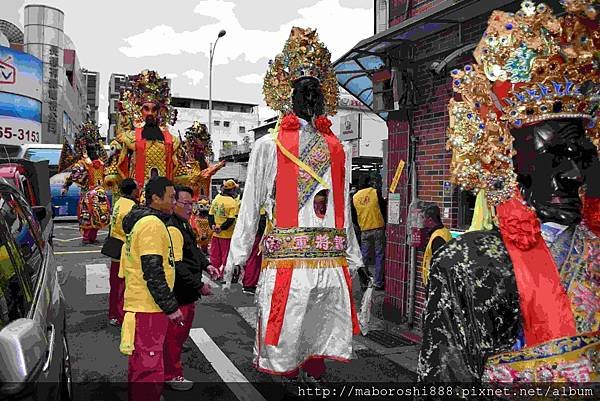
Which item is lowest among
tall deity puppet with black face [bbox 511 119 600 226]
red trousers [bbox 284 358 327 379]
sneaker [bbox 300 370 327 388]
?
sneaker [bbox 300 370 327 388]

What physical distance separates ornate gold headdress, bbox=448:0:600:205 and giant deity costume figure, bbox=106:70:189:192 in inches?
185

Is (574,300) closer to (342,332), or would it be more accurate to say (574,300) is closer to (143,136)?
(342,332)

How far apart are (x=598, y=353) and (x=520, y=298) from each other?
29 cm

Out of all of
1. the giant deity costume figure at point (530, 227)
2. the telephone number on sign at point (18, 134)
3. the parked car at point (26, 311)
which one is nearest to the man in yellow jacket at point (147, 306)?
the parked car at point (26, 311)

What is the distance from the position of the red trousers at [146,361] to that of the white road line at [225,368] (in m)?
0.90

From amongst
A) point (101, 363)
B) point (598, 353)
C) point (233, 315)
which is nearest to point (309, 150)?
point (598, 353)

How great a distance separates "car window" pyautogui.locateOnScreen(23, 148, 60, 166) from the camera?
20.6 m

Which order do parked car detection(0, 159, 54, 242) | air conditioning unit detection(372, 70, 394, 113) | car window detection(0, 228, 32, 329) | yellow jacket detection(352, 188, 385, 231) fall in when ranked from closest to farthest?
1. car window detection(0, 228, 32, 329)
2. air conditioning unit detection(372, 70, 394, 113)
3. parked car detection(0, 159, 54, 242)
4. yellow jacket detection(352, 188, 385, 231)

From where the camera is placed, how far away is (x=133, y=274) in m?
3.57

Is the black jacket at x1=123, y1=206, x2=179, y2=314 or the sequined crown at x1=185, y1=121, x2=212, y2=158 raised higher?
the sequined crown at x1=185, y1=121, x2=212, y2=158

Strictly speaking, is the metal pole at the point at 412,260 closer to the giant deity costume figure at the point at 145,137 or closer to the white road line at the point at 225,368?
the white road line at the point at 225,368

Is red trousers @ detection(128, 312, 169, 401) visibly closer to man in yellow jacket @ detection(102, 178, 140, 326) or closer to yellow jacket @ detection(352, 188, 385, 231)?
man in yellow jacket @ detection(102, 178, 140, 326)

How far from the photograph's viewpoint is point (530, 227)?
5.10 ft

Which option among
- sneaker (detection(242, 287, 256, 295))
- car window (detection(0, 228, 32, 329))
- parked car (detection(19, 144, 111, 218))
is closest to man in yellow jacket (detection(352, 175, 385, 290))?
sneaker (detection(242, 287, 256, 295))
